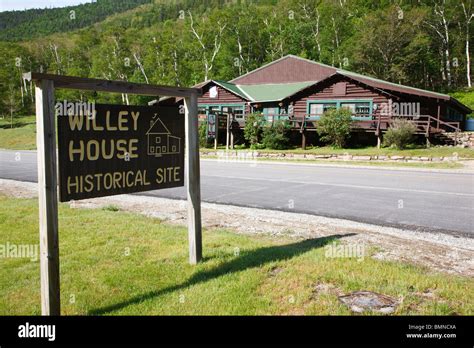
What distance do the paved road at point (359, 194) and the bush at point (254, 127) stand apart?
13.1m

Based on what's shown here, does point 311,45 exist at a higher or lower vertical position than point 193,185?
higher

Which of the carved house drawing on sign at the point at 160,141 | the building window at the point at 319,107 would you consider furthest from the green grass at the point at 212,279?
the building window at the point at 319,107

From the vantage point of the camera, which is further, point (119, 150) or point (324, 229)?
point (324, 229)

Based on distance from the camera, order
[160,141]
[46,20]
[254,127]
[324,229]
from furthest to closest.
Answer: [46,20], [254,127], [324,229], [160,141]

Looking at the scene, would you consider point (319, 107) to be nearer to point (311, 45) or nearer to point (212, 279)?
point (212, 279)

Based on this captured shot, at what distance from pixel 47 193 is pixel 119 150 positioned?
1139 millimetres

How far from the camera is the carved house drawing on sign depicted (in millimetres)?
5277

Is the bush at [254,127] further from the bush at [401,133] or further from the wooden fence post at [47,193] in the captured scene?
the wooden fence post at [47,193]

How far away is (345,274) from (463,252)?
2.30m

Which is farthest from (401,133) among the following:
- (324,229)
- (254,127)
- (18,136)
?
(18,136)

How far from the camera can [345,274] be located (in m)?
5.02

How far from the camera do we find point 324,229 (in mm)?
7535

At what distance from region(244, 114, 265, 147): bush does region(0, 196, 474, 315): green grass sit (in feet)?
77.4

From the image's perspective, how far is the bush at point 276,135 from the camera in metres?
28.8
